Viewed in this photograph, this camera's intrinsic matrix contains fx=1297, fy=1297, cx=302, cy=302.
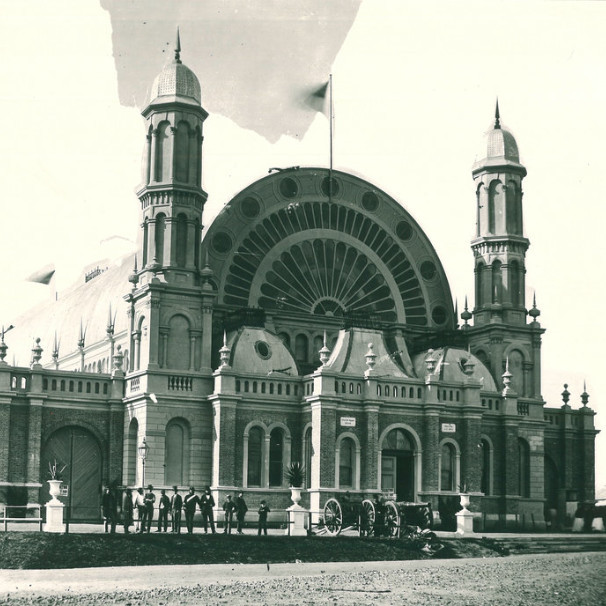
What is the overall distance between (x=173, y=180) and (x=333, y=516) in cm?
2016

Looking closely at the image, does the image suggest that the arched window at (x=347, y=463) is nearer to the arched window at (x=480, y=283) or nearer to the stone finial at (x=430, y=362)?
the stone finial at (x=430, y=362)

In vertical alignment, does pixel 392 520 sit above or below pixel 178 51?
below

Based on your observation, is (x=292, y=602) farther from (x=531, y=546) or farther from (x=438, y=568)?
(x=531, y=546)

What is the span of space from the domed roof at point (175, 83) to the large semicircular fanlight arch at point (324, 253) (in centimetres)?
651

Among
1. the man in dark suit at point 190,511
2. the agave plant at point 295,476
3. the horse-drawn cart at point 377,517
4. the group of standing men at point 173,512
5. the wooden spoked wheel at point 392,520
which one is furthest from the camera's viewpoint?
the agave plant at point 295,476

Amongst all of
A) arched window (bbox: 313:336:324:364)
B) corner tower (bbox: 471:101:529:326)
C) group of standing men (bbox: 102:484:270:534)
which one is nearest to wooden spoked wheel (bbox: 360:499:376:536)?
group of standing men (bbox: 102:484:270:534)

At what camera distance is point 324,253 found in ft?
239

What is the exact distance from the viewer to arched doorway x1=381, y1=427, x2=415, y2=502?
6575 centimetres

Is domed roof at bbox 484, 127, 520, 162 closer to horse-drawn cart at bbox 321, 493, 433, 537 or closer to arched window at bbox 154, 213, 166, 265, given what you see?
arched window at bbox 154, 213, 166, 265

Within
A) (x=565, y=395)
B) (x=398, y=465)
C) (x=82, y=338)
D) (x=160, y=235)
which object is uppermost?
(x=160, y=235)

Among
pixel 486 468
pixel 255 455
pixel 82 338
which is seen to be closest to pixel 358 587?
pixel 255 455

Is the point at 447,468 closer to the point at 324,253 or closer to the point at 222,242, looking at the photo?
the point at 324,253

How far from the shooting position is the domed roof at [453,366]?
70.1m

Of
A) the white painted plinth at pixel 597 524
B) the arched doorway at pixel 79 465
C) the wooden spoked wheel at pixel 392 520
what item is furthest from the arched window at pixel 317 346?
the white painted plinth at pixel 597 524
